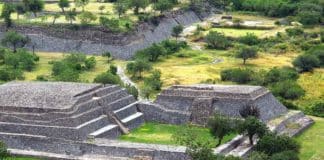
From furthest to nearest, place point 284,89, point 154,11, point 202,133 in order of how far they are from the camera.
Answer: point 154,11, point 284,89, point 202,133

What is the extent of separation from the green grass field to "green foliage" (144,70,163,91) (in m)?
10.9

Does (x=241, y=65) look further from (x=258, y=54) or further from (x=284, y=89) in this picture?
(x=284, y=89)

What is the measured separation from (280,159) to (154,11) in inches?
2303

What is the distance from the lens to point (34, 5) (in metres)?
89.6

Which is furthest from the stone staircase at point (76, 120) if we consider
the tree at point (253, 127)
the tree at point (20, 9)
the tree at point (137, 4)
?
the tree at point (20, 9)

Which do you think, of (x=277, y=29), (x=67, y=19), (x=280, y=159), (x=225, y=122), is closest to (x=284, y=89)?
(x=225, y=122)

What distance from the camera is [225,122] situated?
41.2 m

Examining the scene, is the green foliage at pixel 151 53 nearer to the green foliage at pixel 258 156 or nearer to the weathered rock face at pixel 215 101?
the weathered rock face at pixel 215 101

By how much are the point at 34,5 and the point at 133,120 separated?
46.0m

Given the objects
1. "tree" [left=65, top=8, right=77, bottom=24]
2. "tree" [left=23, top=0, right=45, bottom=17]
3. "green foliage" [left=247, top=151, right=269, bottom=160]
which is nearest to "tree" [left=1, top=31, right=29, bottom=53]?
"tree" [left=65, top=8, right=77, bottom=24]

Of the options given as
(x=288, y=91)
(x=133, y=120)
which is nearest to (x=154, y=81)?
(x=288, y=91)

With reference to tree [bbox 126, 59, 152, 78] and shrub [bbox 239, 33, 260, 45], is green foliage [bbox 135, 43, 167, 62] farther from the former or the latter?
shrub [bbox 239, 33, 260, 45]

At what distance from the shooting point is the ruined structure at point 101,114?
4044 centimetres

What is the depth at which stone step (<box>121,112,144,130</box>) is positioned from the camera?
4611cm
